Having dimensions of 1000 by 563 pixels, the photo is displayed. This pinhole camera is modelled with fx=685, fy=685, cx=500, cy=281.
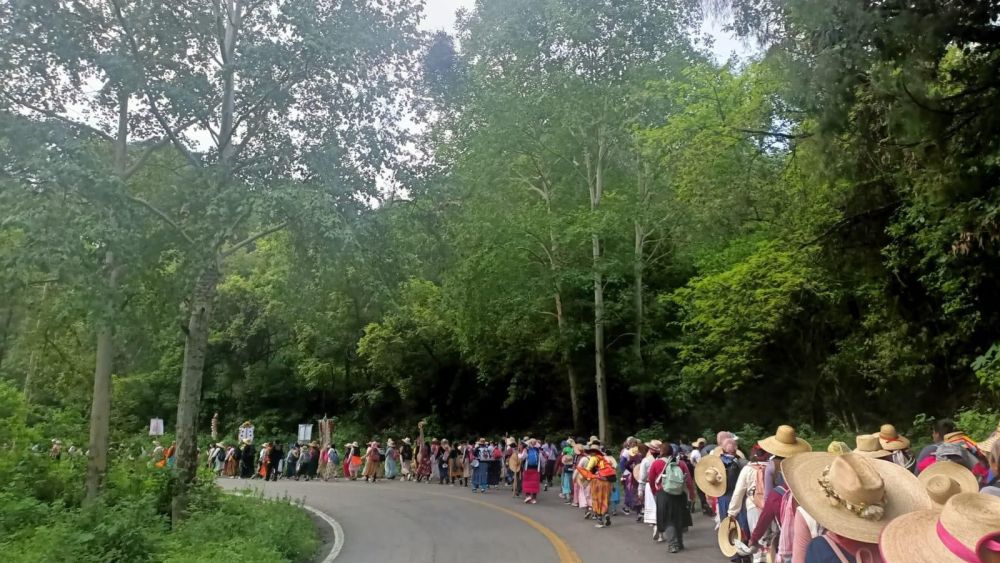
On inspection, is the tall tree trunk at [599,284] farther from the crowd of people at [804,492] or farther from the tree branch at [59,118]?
the tree branch at [59,118]

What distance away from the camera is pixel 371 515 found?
15.7m

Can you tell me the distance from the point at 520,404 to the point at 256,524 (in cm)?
2556

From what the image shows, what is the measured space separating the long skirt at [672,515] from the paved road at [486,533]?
0.24 metres

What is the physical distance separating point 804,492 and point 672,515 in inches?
290

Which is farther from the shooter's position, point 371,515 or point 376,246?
point 371,515

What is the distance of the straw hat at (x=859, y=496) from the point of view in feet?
11.6

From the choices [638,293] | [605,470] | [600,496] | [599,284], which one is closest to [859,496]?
[605,470]

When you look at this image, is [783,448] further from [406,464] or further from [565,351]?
[406,464]

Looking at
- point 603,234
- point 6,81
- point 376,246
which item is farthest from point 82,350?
point 603,234

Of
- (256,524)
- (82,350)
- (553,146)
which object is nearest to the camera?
(256,524)

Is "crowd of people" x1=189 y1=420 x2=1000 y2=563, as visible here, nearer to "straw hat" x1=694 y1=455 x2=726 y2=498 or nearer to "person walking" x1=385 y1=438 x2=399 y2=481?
"straw hat" x1=694 y1=455 x2=726 y2=498

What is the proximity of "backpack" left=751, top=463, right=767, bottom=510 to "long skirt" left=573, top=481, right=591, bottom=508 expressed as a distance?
7236 mm

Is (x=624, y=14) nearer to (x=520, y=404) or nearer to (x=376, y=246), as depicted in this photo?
(x=376, y=246)

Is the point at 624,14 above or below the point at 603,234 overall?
above
